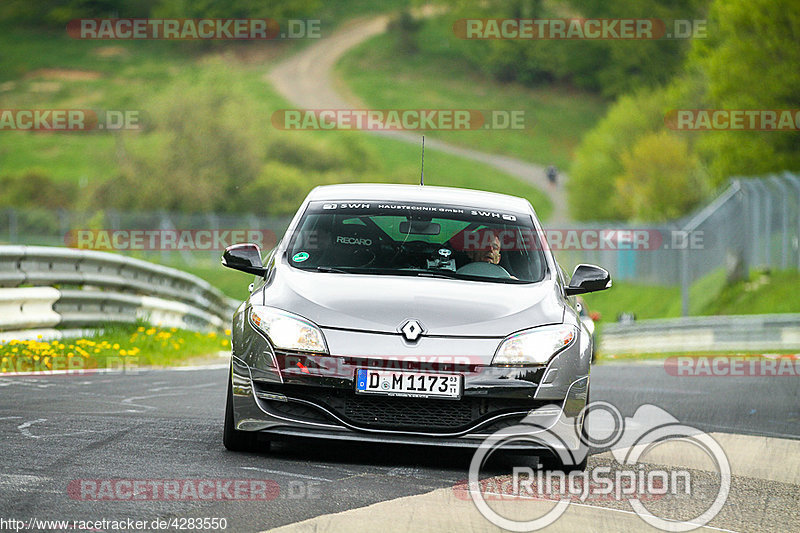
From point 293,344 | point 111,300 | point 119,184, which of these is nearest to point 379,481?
point 293,344

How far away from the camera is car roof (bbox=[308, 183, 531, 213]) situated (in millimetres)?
8984

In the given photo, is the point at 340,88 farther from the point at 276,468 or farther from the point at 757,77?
the point at 276,468

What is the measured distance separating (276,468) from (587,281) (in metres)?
2.41

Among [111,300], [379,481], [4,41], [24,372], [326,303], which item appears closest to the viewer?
[379,481]

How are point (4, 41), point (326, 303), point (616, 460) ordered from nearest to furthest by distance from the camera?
point (326, 303)
point (616, 460)
point (4, 41)

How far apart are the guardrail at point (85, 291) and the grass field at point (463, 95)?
301 ft

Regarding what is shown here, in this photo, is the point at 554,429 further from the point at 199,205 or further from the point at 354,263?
the point at 199,205

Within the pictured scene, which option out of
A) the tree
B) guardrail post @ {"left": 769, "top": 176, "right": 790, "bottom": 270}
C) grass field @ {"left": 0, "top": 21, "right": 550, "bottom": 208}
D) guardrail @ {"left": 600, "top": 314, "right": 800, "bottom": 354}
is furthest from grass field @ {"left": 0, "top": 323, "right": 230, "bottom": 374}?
grass field @ {"left": 0, "top": 21, "right": 550, "bottom": 208}

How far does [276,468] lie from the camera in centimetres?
725

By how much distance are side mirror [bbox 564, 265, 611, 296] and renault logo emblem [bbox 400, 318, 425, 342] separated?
1.46m

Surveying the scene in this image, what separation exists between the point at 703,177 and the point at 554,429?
52.5 m

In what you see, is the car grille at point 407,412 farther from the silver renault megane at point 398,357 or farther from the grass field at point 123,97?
the grass field at point 123,97

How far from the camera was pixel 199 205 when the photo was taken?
71000 millimetres

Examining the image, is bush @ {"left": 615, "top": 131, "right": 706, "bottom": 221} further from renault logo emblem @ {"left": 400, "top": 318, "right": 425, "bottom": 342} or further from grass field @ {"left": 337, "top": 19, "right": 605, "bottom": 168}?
renault logo emblem @ {"left": 400, "top": 318, "right": 425, "bottom": 342}
